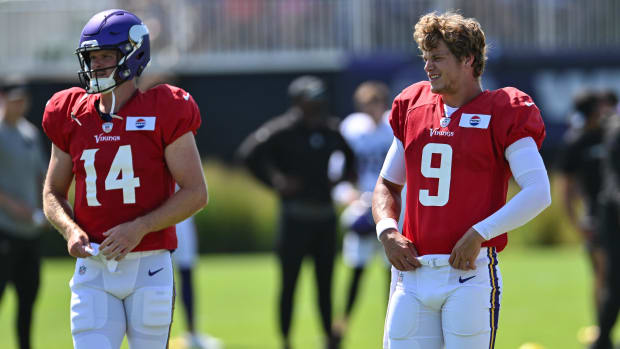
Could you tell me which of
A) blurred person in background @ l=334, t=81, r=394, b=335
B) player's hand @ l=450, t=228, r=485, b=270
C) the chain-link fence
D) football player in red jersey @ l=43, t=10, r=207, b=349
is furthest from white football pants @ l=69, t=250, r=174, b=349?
the chain-link fence

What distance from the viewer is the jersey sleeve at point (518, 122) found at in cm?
392

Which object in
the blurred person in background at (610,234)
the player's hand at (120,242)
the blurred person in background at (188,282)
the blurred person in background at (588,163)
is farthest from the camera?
the blurred person in background at (588,163)

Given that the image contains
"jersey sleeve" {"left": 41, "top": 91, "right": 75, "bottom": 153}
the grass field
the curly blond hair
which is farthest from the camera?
the grass field

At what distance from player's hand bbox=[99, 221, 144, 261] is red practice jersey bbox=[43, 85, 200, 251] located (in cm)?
13

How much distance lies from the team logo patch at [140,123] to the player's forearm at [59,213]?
0.50 meters

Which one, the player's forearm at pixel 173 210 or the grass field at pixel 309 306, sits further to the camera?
the grass field at pixel 309 306

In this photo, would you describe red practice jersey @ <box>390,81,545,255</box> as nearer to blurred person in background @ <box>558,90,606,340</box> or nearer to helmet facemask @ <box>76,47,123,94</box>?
helmet facemask @ <box>76,47,123,94</box>

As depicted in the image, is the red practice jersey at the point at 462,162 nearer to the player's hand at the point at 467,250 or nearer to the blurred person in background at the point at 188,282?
the player's hand at the point at 467,250

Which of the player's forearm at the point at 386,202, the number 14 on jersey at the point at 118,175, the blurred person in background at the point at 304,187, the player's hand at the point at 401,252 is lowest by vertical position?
the blurred person in background at the point at 304,187

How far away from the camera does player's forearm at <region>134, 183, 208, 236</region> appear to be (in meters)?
4.22

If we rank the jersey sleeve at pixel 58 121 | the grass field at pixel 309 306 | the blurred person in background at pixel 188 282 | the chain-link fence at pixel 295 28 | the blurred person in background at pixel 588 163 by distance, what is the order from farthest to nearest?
the chain-link fence at pixel 295 28
the grass field at pixel 309 306
the blurred person in background at pixel 588 163
the blurred person in background at pixel 188 282
the jersey sleeve at pixel 58 121

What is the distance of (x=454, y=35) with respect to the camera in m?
4.02

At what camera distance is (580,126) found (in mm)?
8414

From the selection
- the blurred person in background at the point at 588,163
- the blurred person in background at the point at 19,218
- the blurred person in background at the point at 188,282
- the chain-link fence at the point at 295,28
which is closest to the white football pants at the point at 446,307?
the blurred person in background at the point at 19,218
